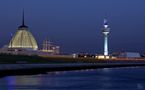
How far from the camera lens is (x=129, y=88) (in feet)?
231

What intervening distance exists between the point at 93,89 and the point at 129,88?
4.56 m

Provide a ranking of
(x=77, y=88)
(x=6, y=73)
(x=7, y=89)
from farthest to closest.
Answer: (x=6, y=73) → (x=77, y=88) → (x=7, y=89)

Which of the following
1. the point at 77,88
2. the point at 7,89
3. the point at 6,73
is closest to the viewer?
the point at 7,89

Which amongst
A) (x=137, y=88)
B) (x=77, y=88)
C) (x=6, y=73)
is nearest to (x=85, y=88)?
(x=77, y=88)

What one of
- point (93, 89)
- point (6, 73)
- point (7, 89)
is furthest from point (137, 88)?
point (6, 73)

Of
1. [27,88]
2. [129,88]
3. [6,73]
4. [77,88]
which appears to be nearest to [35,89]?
[27,88]

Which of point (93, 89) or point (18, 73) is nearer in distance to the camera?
point (93, 89)

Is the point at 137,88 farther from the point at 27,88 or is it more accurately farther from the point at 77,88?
the point at 27,88

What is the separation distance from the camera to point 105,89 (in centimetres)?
6881

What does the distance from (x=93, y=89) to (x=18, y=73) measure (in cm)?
4420

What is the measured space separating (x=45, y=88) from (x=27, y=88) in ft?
7.97

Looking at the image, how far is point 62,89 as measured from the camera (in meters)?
68.2

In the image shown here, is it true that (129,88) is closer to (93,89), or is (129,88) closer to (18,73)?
(93,89)

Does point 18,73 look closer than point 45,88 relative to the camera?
No
